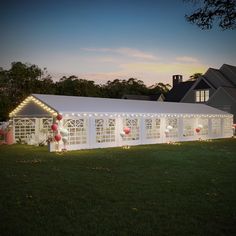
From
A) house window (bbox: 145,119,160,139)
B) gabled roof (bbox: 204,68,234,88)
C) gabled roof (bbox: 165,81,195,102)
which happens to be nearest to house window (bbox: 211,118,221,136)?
house window (bbox: 145,119,160,139)

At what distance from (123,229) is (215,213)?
6.54 ft

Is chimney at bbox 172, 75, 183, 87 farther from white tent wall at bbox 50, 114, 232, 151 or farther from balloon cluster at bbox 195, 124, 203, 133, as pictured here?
balloon cluster at bbox 195, 124, 203, 133

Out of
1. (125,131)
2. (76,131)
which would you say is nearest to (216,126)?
(125,131)

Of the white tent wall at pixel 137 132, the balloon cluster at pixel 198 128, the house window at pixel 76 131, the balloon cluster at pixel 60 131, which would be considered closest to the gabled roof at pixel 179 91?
the white tent wall at pixel 137 132

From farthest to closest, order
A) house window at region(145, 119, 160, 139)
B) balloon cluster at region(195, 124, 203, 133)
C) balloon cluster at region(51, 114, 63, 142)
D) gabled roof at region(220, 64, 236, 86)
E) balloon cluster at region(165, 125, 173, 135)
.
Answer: gabled roof at region(220, 64, 236, 86), balloon cluster at region(195, 124, 203, 133), balloon cluster at region(165, 125, 173, 135), house window at region(145, 119, 160, 139), balloon cluster at region(51, 114, 63, 142)

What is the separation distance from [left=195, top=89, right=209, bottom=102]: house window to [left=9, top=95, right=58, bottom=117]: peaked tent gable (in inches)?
→ 1031

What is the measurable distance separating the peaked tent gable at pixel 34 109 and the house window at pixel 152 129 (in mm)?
7942

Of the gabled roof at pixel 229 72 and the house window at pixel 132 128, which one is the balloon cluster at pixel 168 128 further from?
the gabled roof at pixel 229 72

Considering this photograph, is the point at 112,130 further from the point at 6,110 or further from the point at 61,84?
the point at 61,84

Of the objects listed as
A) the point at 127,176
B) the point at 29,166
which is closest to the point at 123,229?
the point at 127,176

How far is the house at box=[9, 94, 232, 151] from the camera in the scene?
19.9 m

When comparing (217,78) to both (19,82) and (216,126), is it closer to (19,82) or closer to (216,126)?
(216,126)

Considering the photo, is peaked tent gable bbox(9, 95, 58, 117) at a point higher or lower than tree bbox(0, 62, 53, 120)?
lower

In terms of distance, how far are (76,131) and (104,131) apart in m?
2.23
